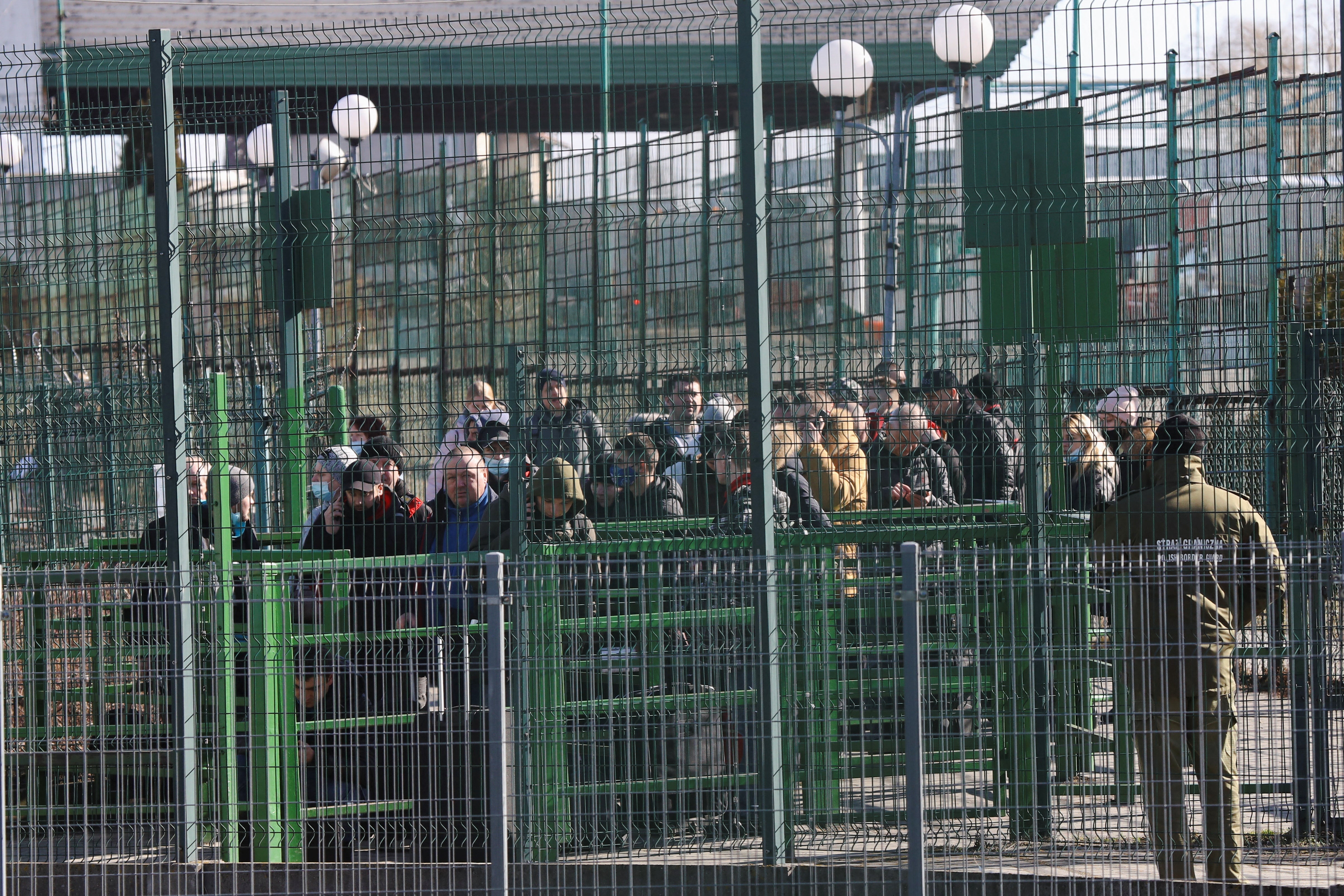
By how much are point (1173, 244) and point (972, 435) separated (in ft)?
4.47

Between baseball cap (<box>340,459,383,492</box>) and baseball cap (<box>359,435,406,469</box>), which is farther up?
→ baseball cap (<box>359,435,406,469</box>)

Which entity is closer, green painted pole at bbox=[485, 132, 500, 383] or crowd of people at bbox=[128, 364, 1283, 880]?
crowd of people at bbox=[128, 364, 1283, 880]

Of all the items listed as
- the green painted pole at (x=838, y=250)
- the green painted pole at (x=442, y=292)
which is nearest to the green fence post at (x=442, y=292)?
the green painted pole at (x=442, y=292)

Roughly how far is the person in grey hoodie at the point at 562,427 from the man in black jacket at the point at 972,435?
1.61 m

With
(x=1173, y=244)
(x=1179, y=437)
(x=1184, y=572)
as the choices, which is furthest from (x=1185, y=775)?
(x=1173, y=244)

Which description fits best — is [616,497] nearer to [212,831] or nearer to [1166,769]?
[212,831]

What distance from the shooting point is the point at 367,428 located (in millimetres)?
8008

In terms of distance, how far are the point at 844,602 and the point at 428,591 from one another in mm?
2026

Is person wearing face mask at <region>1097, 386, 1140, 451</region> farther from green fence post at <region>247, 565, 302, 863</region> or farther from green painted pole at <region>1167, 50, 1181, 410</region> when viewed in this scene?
green fence post at <region>247, 565, 302, 863</region>

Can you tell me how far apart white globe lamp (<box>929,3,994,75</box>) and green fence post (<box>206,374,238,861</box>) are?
410 centimetres

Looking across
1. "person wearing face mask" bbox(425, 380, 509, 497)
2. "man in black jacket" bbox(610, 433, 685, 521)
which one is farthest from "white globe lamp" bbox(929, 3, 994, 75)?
"person wearing face mask" bbox(425, 380, 509, 497)

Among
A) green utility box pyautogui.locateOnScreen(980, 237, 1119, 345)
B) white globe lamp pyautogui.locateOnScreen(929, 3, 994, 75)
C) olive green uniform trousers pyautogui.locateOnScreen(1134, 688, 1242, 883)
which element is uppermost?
white globe lamp pyautogui.locateOnScreen(929, 3, 994, 75)

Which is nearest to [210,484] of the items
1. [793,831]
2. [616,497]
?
[616,497]

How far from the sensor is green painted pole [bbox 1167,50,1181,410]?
22.4 feet
